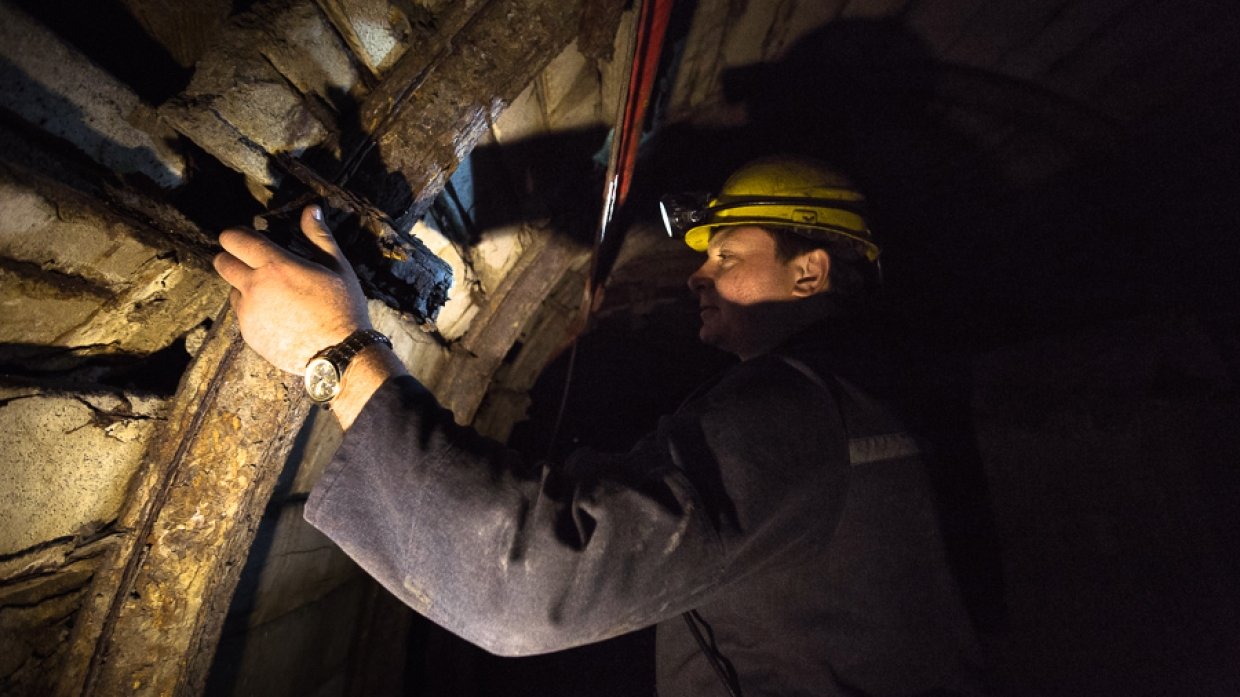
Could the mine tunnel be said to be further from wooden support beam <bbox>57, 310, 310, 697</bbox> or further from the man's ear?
the man's ear

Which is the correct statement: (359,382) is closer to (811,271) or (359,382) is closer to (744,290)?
(744,290)

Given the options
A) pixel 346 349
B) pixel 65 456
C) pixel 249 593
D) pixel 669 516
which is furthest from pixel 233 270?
pixel 249 593

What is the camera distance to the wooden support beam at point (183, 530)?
1.01m

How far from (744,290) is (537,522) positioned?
121 cm

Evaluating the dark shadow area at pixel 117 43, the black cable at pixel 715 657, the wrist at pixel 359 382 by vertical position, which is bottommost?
the black cable at pixel 715 657

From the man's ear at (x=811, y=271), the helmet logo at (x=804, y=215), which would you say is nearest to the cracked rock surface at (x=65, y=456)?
the man's ear at (x=811, y=271)

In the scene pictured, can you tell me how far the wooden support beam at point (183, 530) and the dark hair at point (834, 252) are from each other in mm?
1777

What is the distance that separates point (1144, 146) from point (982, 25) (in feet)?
3.88

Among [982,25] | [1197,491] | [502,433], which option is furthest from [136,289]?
[1197,491]

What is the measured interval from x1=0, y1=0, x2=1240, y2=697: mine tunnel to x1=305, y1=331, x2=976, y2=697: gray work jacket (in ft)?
1.04

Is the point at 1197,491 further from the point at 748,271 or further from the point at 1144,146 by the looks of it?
the point at 748,271

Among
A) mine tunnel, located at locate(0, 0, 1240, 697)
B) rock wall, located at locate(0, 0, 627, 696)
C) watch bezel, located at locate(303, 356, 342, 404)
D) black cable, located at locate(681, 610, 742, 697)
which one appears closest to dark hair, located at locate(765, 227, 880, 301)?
mine tunnel, located at locate(0, 0, 1240, 697)

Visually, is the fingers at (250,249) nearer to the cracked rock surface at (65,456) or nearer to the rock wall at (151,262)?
the rock wall at (151,262)

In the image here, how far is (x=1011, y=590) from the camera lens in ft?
7.32
